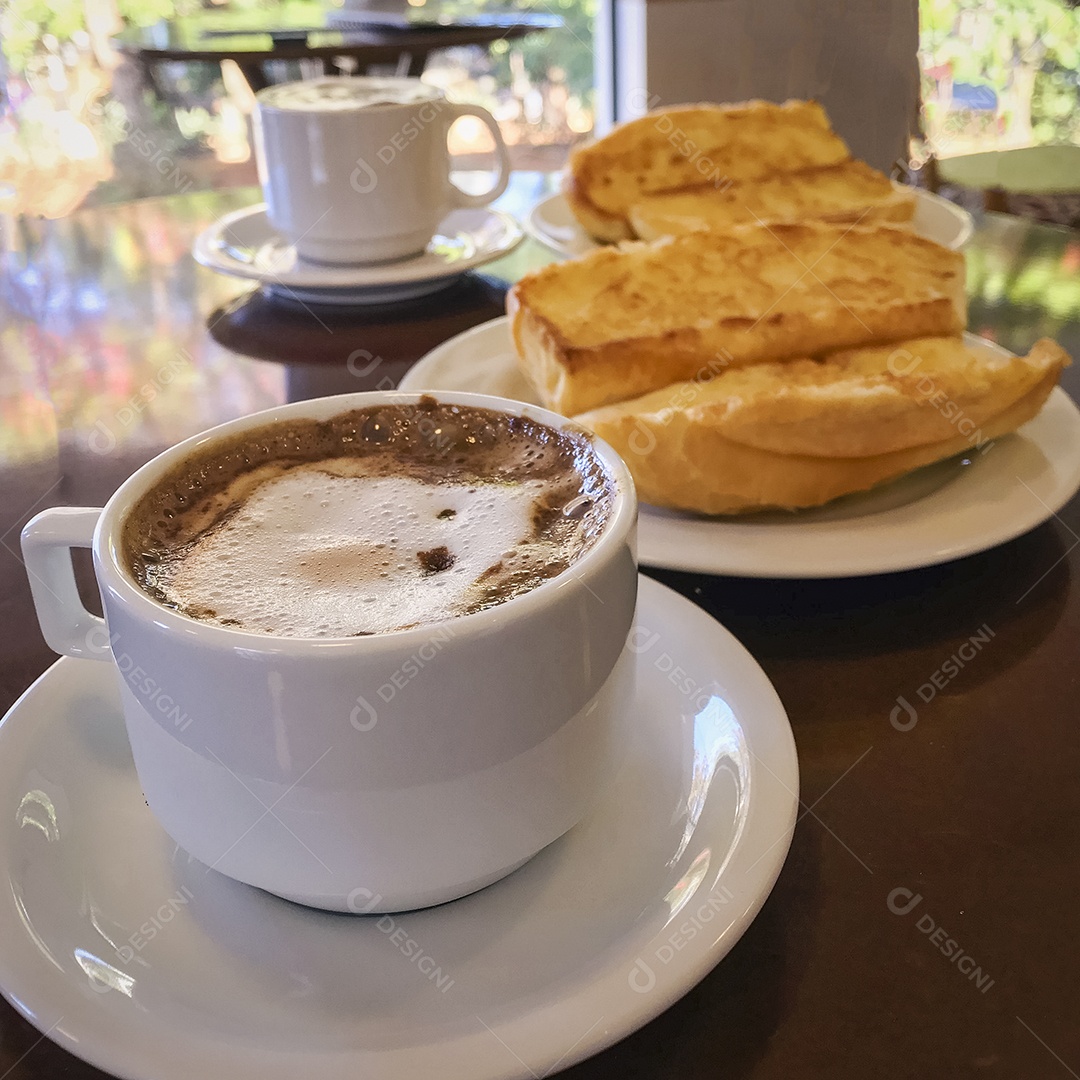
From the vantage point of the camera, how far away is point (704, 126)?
1.52 m

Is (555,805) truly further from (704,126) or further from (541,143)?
(541,143)

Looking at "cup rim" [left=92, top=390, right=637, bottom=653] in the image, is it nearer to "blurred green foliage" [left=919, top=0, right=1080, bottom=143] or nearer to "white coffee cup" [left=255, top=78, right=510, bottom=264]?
"white coffee cup" [left=255, top=78, right=510, bottom=264]

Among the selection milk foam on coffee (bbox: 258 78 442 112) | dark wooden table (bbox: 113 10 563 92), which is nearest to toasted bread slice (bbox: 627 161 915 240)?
milk foam on coffee (bbox: 258 78 442 112)

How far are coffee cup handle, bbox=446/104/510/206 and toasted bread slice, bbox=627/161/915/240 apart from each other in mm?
242

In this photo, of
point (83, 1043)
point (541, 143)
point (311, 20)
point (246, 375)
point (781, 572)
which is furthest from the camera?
point (541, 143)

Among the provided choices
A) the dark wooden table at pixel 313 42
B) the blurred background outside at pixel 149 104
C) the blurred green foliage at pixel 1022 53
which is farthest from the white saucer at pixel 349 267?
the blurred background outside at pixel 149 104

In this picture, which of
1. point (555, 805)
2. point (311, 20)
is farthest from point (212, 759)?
point (311, 20)

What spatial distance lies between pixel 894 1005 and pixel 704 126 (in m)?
1.33

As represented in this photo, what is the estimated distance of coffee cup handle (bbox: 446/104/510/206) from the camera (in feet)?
4.86

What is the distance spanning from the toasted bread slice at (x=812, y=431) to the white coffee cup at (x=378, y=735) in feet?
1.09

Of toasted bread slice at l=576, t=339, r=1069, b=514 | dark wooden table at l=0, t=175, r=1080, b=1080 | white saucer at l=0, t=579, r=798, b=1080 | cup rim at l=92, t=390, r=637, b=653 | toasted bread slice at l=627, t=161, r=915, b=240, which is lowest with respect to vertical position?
dark wooden table at l=0, t=175, r=1080, b=1080

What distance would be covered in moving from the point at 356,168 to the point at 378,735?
44.0 inches

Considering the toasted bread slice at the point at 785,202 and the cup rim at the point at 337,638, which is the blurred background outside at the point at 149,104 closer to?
the toasted bread slice at the point at 785,202

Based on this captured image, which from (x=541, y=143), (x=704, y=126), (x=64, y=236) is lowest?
(x=541, y=143)
